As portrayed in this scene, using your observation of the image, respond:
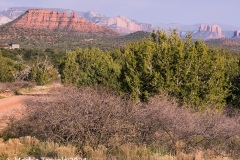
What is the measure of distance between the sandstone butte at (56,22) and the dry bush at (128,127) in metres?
146

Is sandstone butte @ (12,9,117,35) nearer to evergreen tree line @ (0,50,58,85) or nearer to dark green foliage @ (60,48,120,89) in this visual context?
evergreen tree line @ (0,50,58,85)

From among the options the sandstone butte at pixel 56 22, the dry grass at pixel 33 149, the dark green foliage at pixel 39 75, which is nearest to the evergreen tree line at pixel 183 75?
the dry grass at pixel 33 149

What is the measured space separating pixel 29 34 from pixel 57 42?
38.8 ft

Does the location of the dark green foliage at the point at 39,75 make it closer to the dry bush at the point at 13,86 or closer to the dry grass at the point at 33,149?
the dry bush at the point at 13,86

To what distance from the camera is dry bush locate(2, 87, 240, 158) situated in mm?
9805

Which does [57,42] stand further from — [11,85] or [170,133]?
[170,133]

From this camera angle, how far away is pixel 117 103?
411 inches

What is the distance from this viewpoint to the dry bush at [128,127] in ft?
32.2

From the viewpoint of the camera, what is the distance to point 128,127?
10.2m

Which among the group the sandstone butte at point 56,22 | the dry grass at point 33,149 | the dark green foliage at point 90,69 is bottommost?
the sandstone butte at point 56,22

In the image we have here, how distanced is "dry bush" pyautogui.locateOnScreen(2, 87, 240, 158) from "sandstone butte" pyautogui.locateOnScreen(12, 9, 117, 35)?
14574 centimetres

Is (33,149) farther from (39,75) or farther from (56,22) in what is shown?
(56,22)

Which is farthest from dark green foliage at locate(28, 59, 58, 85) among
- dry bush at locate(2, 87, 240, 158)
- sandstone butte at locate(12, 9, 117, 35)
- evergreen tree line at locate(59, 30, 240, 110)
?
sandstone butte at locate(12, 9, 117, 35)

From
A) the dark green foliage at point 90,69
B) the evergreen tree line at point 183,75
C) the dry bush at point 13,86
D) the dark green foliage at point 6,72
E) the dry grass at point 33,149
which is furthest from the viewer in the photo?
the dark green foliage at point 6,72
